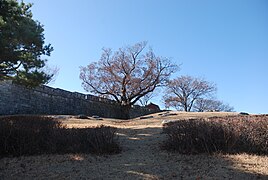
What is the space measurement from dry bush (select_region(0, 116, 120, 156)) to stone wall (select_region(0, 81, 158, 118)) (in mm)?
9898

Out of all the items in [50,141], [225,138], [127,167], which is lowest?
[127,167]

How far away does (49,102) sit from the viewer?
17.4 metres

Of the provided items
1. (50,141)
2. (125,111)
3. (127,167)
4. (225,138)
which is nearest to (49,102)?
(125,111)

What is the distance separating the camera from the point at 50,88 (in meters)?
17.7

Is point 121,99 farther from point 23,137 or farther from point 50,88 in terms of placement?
point 23,137

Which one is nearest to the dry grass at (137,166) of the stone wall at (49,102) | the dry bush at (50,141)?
the dry bush at (50,141)

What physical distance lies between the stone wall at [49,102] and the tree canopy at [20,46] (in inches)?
198

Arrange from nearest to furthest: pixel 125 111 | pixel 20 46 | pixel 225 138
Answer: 1. pixel 225 138
2. pixel 20 46
3. pixel 125 111

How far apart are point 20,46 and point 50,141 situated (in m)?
6.16

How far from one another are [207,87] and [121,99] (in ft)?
48.6

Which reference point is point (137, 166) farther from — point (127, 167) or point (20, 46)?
point (20, 46)

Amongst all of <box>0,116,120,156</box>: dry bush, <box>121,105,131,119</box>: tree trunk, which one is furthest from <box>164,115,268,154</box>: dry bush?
<box>121,105,131,119</box>: tree trunk

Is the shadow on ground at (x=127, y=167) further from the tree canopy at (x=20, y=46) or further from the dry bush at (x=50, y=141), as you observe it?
the tree canopy at (x=20, y=46)

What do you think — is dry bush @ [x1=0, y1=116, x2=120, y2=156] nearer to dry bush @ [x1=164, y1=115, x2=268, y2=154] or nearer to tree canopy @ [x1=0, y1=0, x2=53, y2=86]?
dry bush @ [x1=164, y1=115, x2=268, y2=154]
